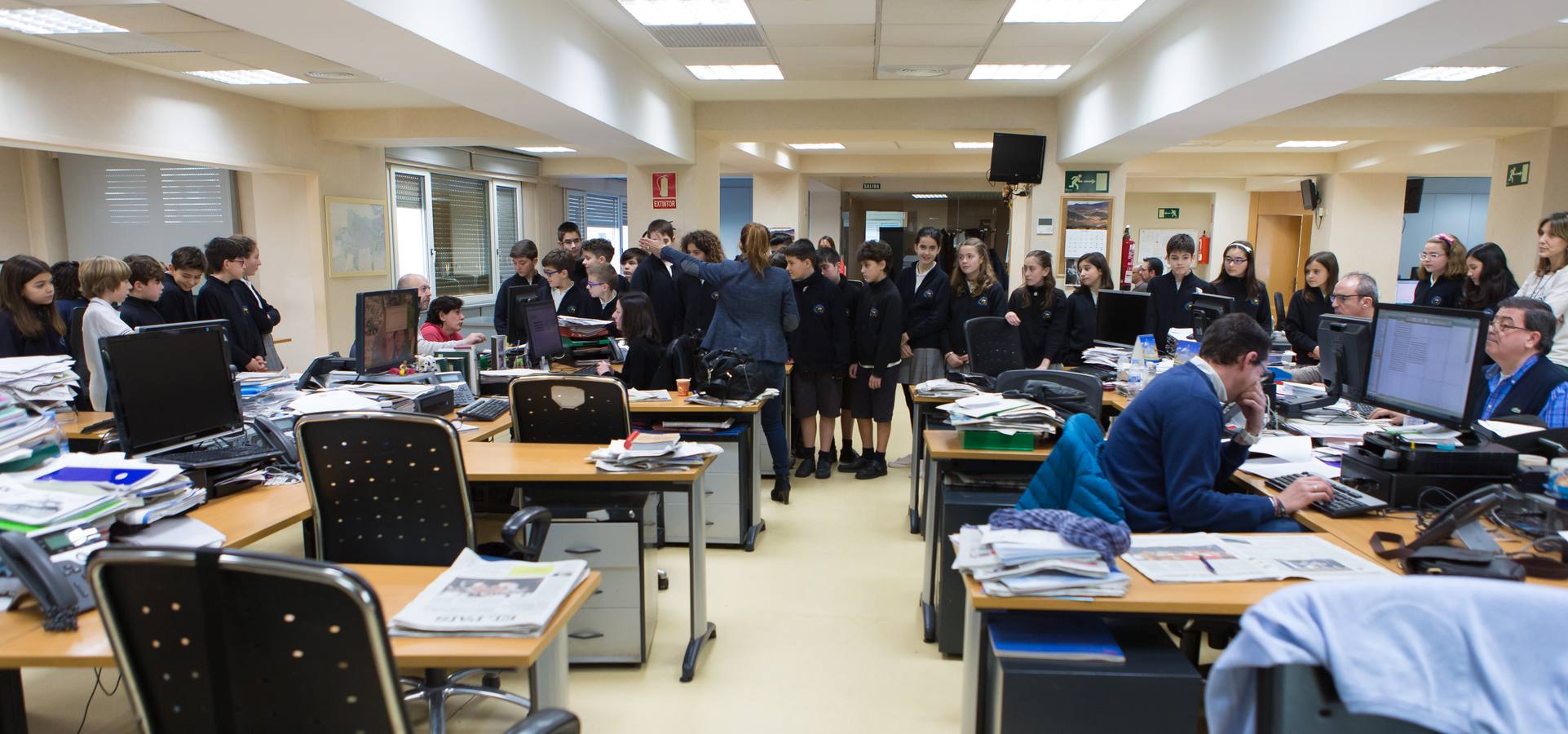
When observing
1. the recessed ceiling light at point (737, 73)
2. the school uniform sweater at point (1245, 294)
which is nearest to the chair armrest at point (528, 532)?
the school uniform sweater at point (1245, 294)

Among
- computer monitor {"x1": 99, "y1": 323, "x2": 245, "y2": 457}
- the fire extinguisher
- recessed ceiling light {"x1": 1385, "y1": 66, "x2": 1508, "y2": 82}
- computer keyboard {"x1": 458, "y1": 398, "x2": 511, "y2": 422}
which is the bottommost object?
computer keyboard {"x1": 458, "y1": 398, "x2": 511, "y2": 422}

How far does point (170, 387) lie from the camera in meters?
2.88

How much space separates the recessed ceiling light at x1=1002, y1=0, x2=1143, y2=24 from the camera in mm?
5254

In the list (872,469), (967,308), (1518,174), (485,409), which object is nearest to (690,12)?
(967,308)

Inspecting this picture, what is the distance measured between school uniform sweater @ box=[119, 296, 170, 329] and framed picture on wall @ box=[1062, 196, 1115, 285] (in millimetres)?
7520

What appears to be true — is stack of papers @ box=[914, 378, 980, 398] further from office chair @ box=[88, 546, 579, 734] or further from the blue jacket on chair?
office chair @ box=[88, 546, 579, 734]

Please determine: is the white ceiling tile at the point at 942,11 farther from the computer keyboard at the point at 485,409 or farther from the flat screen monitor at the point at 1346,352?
the computer keyboard at the point at 485,409

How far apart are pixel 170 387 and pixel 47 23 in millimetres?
4027

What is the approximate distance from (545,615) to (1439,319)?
9.37ft

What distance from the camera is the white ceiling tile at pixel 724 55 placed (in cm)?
657

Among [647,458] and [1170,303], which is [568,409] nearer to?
[647,458]

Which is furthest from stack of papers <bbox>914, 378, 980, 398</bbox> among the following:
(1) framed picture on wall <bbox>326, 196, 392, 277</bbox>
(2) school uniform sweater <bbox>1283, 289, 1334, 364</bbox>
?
(1) framed picture on wall <bbox>326, 196, 392, 277</bbox>

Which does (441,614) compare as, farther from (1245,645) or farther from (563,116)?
(563,116)

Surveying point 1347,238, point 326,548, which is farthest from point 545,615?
point 1347,238
